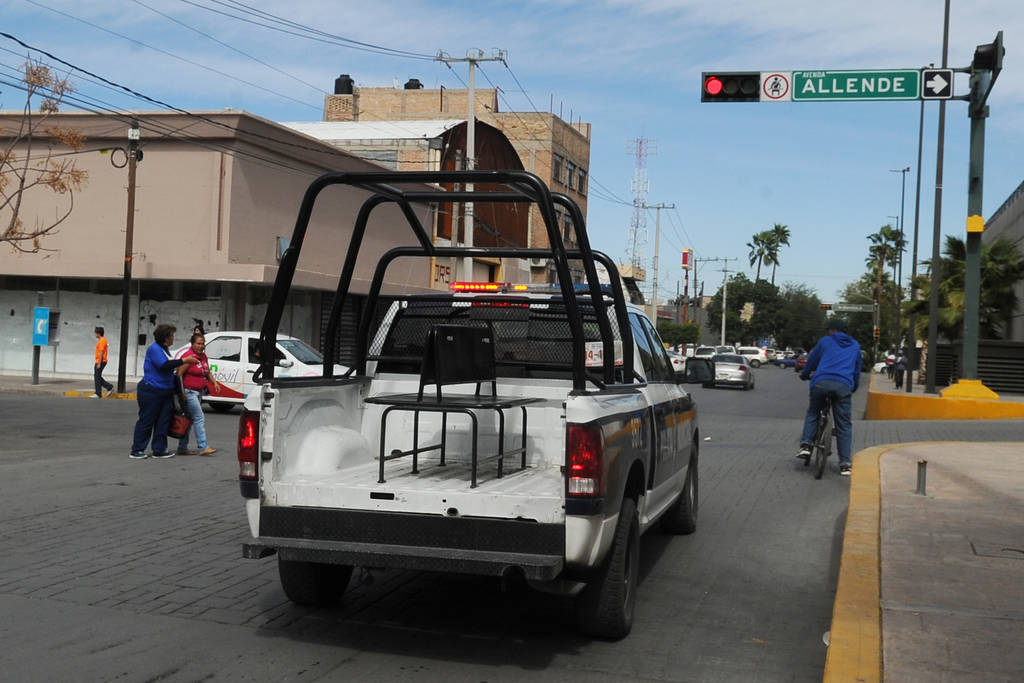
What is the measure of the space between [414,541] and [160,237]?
27034 millimetres

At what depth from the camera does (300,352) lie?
22078 millimetres

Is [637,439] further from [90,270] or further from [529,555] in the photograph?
[90,270]

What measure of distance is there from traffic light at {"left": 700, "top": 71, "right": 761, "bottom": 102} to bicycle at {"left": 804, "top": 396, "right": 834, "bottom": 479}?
5993 millimetres

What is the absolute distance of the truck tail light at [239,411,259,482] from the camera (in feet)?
18.6

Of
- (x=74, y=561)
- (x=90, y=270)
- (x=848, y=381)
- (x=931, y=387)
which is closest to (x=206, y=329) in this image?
(x=90, y=270)

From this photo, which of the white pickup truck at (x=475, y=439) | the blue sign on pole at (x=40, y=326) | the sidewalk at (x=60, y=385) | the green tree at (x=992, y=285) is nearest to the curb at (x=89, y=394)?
the sidewalk at (x=60, y=385)

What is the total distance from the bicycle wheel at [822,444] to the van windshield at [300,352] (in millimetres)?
11403

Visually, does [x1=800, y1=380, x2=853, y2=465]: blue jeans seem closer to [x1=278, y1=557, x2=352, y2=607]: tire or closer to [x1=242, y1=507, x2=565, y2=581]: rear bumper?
[x1=278, y1=557, x2=352, y2=607]: tire

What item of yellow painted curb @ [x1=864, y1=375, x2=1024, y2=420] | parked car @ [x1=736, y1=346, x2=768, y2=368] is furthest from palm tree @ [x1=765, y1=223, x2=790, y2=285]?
yellow painted curb @ [x1=864, y1=375, x2=1024, y2=420]

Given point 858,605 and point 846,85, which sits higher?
point 846,85

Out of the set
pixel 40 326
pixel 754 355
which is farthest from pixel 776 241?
pixel 40 326

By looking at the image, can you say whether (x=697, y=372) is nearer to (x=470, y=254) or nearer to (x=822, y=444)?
(x=470, y=254)

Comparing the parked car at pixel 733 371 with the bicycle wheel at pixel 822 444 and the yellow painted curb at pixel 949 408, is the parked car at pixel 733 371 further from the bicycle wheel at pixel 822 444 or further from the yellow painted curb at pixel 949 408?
the bicycle wheel at pixel 822 444

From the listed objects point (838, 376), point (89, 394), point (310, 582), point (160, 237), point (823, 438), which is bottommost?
point (89, 394)
